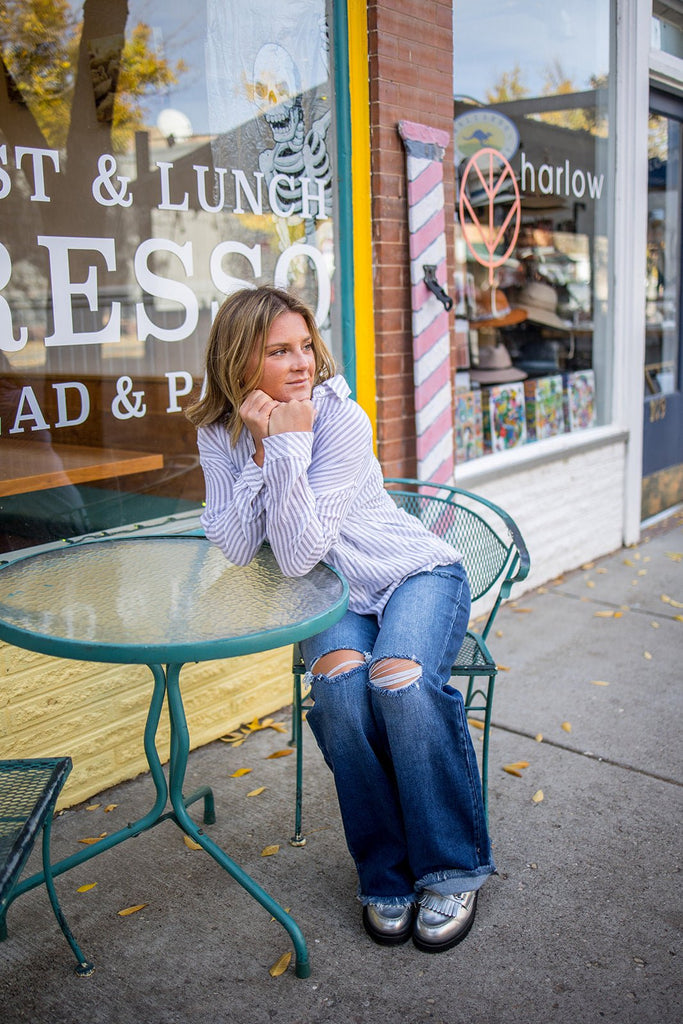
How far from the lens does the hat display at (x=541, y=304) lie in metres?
5.37

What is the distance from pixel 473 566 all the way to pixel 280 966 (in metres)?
1.36

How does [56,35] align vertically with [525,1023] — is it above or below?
above

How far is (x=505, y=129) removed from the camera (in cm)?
493

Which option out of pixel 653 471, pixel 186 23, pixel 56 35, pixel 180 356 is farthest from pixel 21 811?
pixel 653 471

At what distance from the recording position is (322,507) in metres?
2.35

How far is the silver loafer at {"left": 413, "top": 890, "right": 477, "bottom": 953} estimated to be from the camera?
2264 mm

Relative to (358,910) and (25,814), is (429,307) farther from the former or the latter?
(25,814)

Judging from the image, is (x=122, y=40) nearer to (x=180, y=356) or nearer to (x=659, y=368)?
(x=180, y=356)

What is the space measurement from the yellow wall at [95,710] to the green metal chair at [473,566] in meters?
0.34

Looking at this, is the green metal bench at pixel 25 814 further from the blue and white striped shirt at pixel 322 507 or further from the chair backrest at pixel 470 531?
the chair backrest at pixel 470 531

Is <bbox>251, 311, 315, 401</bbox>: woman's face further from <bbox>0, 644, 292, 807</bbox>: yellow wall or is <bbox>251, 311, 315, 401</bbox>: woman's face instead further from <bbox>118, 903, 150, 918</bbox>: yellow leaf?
<bbox>118, 903, 150, 918</bbox>: yellow leaf

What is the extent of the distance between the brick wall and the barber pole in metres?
0.05

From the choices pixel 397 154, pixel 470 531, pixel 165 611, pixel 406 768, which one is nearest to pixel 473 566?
pixel 470 531

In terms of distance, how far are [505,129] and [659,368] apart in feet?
7.78
